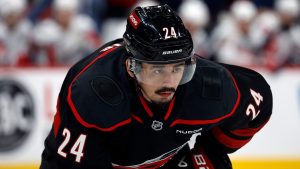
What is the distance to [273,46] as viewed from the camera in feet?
29.4

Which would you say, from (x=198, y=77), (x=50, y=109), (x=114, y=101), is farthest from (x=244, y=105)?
(x=50, y=109)

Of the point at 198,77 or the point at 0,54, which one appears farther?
the point at 0,54

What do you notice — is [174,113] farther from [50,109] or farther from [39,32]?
[39,32]

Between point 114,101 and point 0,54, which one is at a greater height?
point 114,101

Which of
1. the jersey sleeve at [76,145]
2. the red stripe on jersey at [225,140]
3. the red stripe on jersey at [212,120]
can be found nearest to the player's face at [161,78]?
the red stripe on jersey at [212,120]

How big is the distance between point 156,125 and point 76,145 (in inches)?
17.4

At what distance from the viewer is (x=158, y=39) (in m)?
3.50

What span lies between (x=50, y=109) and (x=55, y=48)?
3.50 ft

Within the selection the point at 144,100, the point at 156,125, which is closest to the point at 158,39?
the point at 144,100

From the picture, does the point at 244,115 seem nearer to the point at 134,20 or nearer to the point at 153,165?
the point at 153,165

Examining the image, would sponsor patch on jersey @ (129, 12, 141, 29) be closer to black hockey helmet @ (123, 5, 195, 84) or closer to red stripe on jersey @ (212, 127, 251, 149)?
black hockey helmet @ (123, 5, 195, 84)

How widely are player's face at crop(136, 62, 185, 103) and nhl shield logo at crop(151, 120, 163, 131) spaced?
0.56 ft

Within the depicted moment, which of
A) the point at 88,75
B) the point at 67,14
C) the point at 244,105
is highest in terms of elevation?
the point at 88,75

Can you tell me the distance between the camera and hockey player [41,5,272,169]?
3.56 metres
